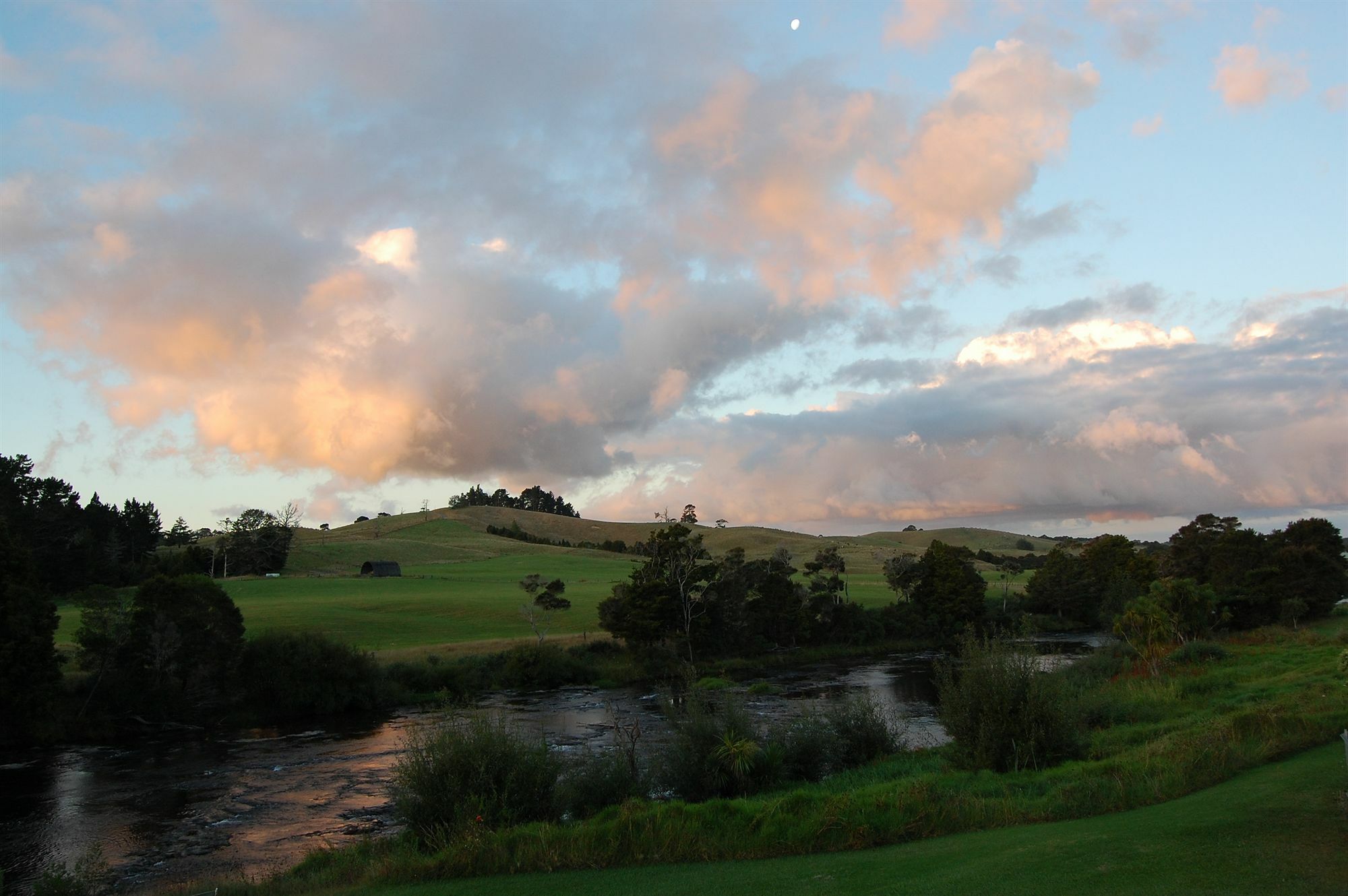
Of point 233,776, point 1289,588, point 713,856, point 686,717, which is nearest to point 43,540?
point 233,776

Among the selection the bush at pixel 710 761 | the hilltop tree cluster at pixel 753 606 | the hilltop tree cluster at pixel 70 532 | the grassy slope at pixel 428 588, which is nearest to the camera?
the bush at pixel 710 761

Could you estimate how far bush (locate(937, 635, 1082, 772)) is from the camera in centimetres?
2220

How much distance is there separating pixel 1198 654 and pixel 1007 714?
2964 cm

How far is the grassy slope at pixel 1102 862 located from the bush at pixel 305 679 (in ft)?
130

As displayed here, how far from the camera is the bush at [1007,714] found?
72.8 ft

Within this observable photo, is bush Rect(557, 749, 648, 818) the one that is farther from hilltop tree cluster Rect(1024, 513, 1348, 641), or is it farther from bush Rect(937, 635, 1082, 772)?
hilltop tree cluster Rect(1024, 513, 1348, 641)

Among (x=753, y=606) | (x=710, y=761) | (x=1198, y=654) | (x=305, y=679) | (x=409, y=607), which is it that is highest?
(x=409, y=607)

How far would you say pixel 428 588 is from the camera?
10012 centimetres

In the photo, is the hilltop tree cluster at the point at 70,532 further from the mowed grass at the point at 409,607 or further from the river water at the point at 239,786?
the river water at the point at 239,786

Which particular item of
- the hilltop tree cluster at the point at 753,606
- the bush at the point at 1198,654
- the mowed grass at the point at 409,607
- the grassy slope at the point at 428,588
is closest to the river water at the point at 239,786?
the bush at the point at 1198,654

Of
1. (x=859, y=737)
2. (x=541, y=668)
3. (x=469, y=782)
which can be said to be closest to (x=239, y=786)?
(x=469, y=782)

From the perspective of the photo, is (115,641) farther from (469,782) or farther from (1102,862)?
(1102,862)

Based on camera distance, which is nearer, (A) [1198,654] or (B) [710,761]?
(B) [710,761]

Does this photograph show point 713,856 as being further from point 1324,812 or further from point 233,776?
point 233,776
